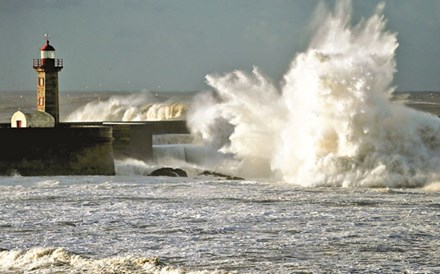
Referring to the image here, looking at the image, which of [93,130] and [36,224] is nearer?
[36,224]

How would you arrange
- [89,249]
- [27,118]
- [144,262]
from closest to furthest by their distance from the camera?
[144,262]
[89,249]
[27,118]

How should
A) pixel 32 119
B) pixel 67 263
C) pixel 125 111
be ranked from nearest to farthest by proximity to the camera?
1. pixel 67 263
2. pixel 32 119
3. pixel 125 111

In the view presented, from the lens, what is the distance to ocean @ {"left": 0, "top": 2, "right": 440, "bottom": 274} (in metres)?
8.30

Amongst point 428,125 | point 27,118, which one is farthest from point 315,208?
point 27,118

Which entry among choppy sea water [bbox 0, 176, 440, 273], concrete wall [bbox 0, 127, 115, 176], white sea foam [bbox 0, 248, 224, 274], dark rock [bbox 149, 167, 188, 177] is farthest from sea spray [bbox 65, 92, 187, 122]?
white sea foam [bbox 0, 248, 224, 274]

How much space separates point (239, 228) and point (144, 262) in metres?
2.13

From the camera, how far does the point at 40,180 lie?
16391 millimetres

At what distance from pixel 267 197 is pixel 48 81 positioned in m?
8.29

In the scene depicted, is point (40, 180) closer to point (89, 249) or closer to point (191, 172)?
point (191, 172)

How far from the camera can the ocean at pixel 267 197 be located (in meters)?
8.30

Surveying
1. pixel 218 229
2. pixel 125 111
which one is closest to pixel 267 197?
pixel 218 229

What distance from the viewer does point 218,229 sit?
9.89 metres

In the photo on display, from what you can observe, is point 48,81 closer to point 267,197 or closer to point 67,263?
point 267,197

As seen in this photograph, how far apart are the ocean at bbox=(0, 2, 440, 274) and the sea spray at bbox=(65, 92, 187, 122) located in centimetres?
551
